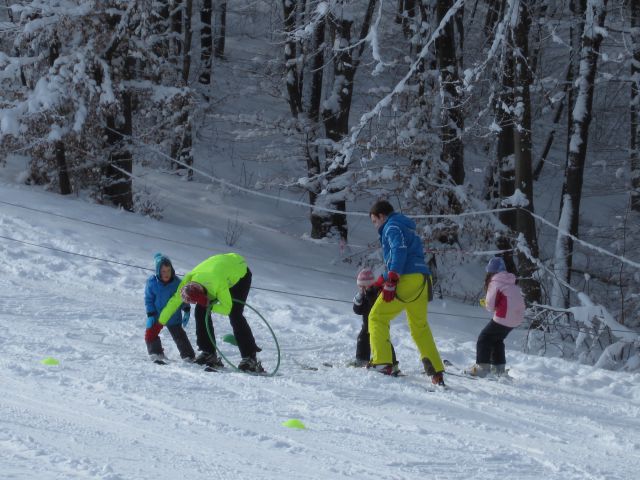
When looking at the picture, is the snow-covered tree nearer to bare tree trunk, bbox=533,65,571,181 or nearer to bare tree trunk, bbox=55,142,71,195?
bare tree trunk, bbox=55,142,71,195

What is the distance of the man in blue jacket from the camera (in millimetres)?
6957

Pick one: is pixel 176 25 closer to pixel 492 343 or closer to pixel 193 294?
pixel 193 294

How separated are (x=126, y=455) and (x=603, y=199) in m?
23.7

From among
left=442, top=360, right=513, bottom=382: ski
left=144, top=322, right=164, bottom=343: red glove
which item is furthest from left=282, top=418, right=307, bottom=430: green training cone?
left=442, top=360, right=513, bottom=382: ski

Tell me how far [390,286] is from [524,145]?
549 centimetres

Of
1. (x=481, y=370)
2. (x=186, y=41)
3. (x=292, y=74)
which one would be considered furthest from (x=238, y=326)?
(x=186, y=41)

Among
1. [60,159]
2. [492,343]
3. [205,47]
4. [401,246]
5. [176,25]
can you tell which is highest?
[176,25]

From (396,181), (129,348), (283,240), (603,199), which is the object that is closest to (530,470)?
(129,348)

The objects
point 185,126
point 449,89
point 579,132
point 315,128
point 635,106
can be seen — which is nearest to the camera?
point 579,132

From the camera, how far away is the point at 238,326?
720 centimetres

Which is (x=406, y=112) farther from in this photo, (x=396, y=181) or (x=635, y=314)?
(x=635, y=314)

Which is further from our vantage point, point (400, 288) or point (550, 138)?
point (550, 138)

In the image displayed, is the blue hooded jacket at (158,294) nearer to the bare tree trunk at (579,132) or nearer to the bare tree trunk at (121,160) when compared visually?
the bare tree trunk at (579,132)

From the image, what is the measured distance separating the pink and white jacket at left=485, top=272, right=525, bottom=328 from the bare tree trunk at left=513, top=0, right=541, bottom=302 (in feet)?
13.6
